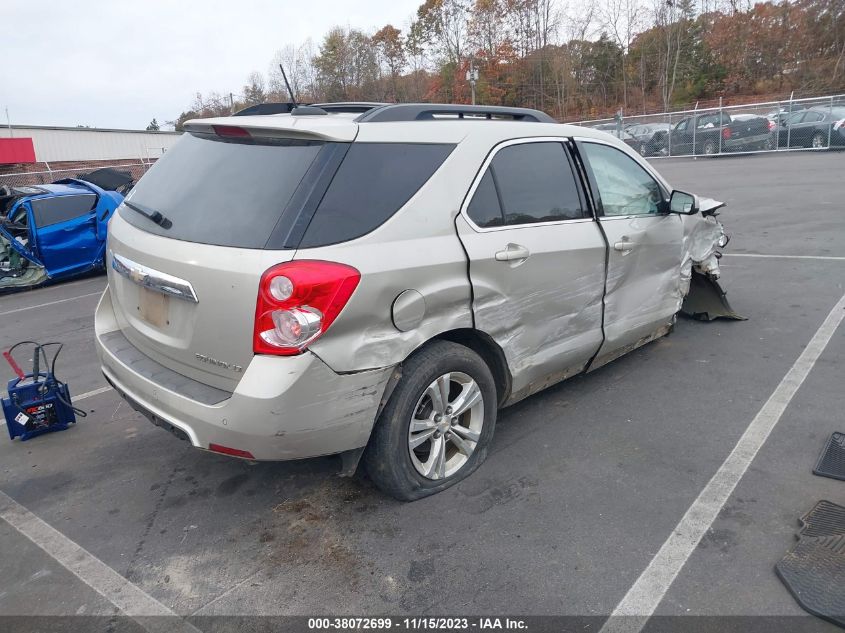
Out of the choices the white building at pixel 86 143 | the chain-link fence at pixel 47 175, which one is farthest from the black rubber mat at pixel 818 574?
the white building at pixel 86 143

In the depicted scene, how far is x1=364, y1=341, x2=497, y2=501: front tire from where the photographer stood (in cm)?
286

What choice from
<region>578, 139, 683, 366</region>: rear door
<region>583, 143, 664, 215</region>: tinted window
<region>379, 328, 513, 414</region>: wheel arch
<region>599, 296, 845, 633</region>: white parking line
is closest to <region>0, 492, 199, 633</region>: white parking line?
<region>379, 328, 513, 414</region>: wheel arch

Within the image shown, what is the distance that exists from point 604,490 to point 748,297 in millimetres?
4086

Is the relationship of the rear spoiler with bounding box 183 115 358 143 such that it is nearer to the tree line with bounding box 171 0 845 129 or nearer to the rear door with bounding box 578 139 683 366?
the rear door with bounding box 578 139 683 366

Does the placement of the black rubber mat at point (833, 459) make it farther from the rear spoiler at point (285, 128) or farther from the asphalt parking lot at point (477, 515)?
the rear spoiler at point (285, 128)

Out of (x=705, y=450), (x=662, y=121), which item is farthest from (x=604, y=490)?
(x=662, y=121)

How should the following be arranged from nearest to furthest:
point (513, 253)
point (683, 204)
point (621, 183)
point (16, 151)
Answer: point (513, 253)
point (621, 183)
point (683, 204)
point (16, 151)

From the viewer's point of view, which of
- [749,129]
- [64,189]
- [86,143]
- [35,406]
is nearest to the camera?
[35,406]

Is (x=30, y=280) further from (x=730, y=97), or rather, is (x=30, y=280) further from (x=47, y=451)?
(x=730, y=97)

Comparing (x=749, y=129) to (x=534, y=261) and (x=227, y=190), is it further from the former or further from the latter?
(x=227, y=190)

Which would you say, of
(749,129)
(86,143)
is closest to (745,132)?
(749,129)

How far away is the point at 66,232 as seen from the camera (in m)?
10.1

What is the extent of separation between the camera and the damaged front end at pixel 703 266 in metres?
4.96

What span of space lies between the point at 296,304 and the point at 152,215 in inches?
45.9
